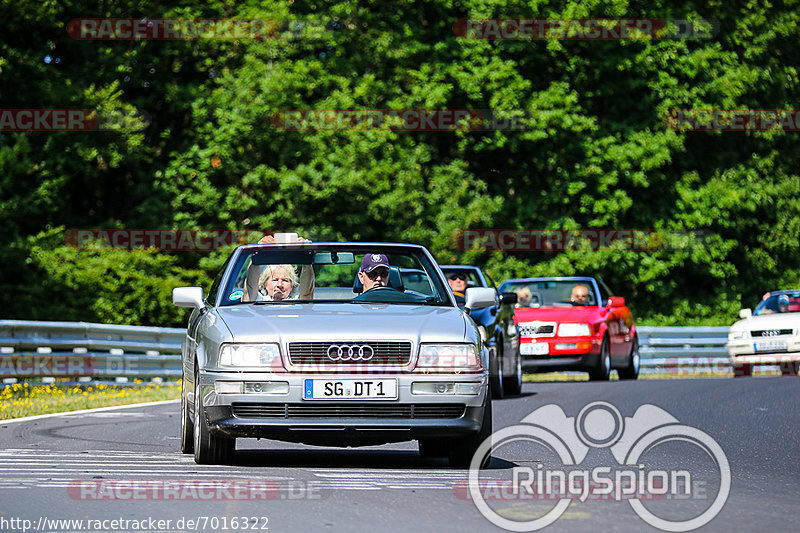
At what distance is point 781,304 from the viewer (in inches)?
1166

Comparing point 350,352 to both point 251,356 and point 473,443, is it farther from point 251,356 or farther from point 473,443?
point 473,443

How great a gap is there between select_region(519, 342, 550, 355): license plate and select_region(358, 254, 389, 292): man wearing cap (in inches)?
499

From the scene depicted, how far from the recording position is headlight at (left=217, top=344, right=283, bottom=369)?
32.3ft

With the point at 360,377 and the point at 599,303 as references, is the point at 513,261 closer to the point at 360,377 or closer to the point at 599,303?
the point at 599,303

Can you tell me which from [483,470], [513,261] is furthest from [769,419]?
[513,261]

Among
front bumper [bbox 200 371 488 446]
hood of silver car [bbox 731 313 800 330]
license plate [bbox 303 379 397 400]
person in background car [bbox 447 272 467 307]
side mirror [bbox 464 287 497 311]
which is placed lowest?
hood of silver car [bbox 731 313 800 330]

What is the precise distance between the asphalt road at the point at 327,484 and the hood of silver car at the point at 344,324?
842 mm

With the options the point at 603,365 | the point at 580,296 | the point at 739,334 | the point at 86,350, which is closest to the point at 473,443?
the point at 86,350

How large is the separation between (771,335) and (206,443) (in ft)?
65.6

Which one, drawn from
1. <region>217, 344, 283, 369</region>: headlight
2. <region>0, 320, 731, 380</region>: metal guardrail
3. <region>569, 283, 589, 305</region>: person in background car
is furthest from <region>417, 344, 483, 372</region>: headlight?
<region>569, 283, 589, 305</region>: person in background car

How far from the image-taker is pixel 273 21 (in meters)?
37.1

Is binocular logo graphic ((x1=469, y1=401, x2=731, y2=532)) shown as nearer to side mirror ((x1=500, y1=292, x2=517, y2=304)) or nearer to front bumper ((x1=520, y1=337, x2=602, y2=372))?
side mirror ((x1=500, y1=292, x2=517, y2=304))

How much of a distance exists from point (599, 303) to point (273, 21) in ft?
48.4

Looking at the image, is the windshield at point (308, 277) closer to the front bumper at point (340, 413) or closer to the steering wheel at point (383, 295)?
the steering wheel at point (383, 295)
